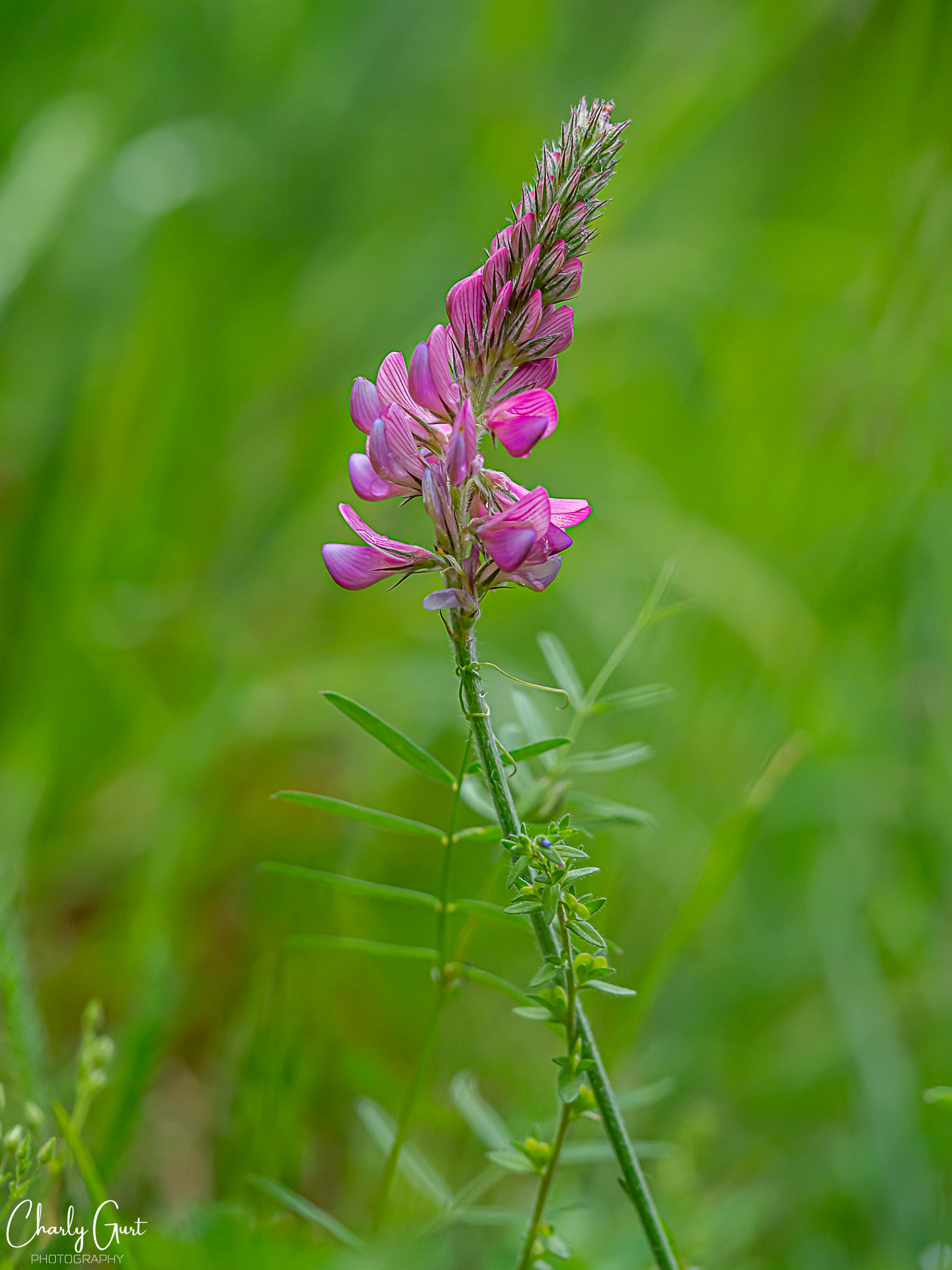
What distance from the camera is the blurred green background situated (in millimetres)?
1530

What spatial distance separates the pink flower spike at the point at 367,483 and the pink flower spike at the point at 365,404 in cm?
3

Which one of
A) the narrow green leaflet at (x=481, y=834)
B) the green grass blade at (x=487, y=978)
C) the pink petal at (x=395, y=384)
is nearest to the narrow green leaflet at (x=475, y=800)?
the narrow green leaflet at (x=481, y=834)

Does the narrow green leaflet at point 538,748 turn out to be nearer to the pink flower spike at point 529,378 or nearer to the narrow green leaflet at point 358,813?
the narrow green leaflet at point 358,813

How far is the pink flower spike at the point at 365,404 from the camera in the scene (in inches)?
31.1

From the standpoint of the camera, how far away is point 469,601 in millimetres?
737

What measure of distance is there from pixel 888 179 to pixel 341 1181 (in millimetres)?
2535

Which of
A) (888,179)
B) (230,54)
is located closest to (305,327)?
(230,54)

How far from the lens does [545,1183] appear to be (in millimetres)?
786

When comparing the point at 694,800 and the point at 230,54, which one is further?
the point at 230,54

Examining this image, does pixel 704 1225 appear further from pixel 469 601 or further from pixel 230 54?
pixel 230 54

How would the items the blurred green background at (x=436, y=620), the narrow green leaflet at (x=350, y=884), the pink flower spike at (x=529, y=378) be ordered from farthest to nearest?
the blurred green background at (x=436, y=620) < the narrow green leaflet at (x=350, y=884) < the pink flower spike at (x=529, y=378)

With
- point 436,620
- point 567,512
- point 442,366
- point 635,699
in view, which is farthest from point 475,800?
point 436,620

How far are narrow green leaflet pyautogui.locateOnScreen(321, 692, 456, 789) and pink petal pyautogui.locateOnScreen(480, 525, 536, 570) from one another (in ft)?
0.60

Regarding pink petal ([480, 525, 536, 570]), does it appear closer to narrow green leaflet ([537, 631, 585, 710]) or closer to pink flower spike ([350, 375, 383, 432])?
pink flower spike ([350, 375, 383, 432])
